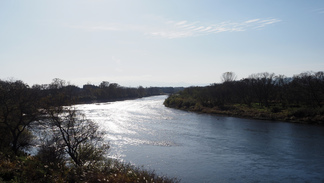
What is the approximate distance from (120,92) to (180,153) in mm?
101940

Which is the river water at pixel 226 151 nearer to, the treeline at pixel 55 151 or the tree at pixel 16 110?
the treeline at pixel 55 151

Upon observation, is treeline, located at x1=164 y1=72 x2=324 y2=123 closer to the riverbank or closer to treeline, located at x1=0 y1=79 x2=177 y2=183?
the riverbank

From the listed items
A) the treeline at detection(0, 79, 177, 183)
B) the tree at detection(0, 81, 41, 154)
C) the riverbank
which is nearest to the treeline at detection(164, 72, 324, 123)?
the riverbank

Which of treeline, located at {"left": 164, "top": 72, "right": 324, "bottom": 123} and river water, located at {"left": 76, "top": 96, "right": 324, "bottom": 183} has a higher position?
treeline, located at {"left": 164, "top": 72, "right": 324, "bottom": 123}

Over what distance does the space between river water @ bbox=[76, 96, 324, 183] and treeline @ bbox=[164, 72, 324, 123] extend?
6.36 m

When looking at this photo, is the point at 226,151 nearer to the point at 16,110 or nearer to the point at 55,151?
the point at 55,151

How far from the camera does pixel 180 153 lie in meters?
24.2

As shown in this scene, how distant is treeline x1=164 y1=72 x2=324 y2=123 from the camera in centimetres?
4450

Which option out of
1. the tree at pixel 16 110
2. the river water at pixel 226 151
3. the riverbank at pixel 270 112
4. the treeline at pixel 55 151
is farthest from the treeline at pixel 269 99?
the tree at pixel 16 110

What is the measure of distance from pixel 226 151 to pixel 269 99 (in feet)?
136

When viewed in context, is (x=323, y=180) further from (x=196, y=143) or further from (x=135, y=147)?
(x=135, y=147)

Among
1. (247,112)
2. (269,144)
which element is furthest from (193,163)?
(247,112)

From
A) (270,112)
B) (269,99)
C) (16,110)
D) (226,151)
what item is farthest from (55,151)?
(269,99)

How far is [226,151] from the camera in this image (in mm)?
24609
